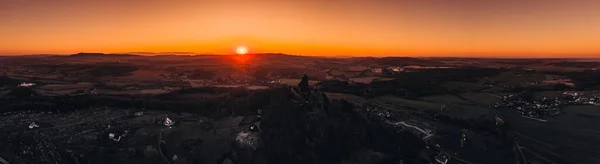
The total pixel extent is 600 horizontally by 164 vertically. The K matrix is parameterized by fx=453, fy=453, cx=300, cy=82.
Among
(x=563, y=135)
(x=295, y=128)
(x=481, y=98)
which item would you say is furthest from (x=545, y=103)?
(x=295, y=128)

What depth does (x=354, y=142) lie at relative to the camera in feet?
237

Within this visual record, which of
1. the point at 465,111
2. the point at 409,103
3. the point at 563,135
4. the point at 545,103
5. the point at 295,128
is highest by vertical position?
the point at 295,128

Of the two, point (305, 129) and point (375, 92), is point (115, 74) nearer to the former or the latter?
point (375, 92)

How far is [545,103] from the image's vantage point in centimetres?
11462

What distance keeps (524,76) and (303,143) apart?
439 feet

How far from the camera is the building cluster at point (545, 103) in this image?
103269 mm

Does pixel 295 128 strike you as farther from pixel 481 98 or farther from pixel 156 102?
pixel 481 98

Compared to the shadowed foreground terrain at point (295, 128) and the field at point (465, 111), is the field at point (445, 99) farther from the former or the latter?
the field at point (465, 111)

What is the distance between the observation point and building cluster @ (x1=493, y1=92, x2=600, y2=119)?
103 m

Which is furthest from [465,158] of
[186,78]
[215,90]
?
[186,78]

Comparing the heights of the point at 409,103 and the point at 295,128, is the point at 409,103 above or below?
below

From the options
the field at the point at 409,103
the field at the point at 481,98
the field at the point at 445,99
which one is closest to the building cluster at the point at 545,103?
the field at the point at 481,98

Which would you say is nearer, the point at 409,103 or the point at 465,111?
the point at 465,111

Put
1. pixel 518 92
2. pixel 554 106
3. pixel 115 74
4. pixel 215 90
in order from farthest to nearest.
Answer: pixel 115 74, pixel 518 92, pixel 215 90, pixel 554 106
